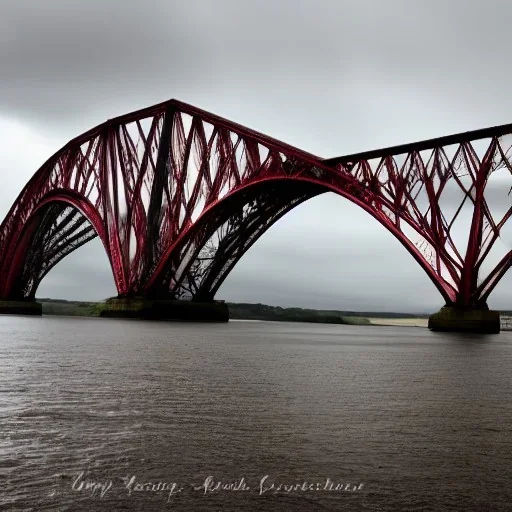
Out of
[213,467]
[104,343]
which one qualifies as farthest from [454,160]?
[213,467]

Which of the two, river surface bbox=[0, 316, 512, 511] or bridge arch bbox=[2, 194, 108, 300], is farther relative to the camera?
bridge arch bbox=[2, 194, 108, 300]

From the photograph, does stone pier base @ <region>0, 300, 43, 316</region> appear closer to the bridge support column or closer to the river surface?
the bridge support column

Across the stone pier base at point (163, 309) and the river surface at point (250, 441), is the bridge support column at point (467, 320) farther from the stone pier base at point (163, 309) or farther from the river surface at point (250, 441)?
the stone pier base at point (163, 309)

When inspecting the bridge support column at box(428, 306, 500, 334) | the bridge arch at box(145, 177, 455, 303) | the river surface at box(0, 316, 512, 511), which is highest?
the bridge arch at box(145, 177, 455, 303)

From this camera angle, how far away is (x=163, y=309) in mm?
73438

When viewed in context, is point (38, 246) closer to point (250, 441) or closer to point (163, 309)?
point (163, 309)

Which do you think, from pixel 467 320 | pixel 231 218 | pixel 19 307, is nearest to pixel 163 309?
pixel 231 218

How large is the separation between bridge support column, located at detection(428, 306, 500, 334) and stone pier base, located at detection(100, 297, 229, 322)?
32.1m

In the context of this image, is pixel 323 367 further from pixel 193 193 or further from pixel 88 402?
pixel 193 193

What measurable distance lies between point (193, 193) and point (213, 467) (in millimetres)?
63544

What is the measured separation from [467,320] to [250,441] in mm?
39516

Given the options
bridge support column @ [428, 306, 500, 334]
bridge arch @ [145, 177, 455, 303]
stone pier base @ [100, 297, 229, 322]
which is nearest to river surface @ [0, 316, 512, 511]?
bridge support column @ [428, 306, 500, 334]

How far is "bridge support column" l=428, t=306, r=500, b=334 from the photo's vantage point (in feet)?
152

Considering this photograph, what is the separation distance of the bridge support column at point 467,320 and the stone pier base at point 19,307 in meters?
72.7
